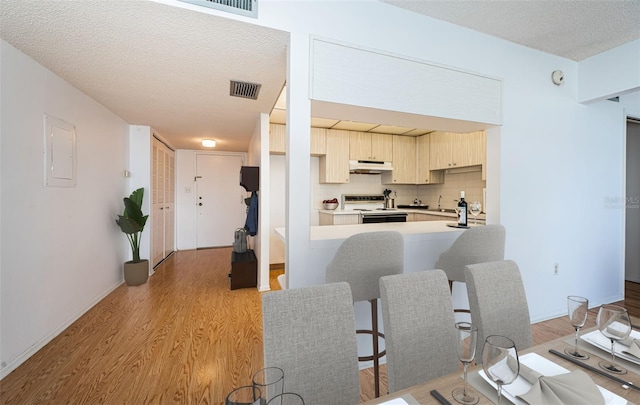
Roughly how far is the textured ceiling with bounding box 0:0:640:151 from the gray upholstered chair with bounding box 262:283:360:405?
5.32 feet

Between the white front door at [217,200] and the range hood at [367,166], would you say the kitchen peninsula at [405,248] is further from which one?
the white front door at [217,200]

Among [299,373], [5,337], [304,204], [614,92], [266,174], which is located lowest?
[5,337]

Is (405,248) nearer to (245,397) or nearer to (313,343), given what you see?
(313,343)

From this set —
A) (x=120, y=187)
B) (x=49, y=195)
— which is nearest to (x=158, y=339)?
(x=49, y=195)

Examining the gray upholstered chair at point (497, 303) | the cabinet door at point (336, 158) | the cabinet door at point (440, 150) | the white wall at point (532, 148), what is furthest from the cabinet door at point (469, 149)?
the gray upholstered chair at point (497, 303)

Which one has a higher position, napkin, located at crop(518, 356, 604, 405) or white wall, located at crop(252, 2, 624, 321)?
white wall, located at crop(252, 2, 624, 321)

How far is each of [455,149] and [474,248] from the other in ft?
9.03

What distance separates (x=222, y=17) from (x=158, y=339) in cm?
249

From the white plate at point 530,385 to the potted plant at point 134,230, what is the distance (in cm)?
388

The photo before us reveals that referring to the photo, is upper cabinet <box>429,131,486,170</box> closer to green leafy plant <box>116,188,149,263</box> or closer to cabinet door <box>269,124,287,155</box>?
cabinet door <box>269,124,287,155</box>

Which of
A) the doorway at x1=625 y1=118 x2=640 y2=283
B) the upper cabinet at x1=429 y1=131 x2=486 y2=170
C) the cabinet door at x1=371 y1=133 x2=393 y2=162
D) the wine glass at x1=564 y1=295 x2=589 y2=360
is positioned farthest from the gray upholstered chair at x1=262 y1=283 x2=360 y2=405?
the doorway at x1=625 y1=118 x2=640 y2=283

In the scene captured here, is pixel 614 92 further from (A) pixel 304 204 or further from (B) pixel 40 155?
(B) pixel 40 155

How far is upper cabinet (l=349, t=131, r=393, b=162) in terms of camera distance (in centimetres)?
464

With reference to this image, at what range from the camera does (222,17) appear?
160 centimetres
